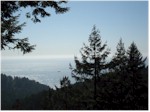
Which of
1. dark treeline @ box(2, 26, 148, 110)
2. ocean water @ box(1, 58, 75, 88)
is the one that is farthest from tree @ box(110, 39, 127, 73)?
ocean water @ box(1, 58, 75, 88)

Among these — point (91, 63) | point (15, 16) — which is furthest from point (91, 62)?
point (15, 16)

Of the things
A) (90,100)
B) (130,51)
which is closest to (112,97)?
(90,100)

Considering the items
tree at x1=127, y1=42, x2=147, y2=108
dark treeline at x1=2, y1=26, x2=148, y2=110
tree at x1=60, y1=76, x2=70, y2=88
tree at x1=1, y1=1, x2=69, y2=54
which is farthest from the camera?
tree at x1=60, y1=76, x2=70, y2=88

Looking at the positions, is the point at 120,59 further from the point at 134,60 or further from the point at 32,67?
the point at 32,67

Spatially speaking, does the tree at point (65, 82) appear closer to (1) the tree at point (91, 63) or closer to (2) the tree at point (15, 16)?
(1) the tree at point (91, 63)

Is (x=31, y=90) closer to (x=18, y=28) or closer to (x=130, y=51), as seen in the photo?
(x=130, y=51)

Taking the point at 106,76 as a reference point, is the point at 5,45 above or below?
above

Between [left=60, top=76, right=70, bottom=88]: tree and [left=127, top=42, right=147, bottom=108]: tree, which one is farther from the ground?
[left=127, top=42, right=147, bottom=108]: tree

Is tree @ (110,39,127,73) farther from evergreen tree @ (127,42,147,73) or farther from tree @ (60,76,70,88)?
tree @ (60,76,70,88)

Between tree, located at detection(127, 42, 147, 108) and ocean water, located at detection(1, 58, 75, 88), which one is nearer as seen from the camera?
ocean water, located at detection(1, 58, 75, 88)

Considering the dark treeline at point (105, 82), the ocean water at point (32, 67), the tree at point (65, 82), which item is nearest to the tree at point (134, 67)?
the dark treeline at point (105, 82)

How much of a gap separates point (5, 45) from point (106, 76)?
14.0 meters

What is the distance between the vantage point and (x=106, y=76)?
22125 mm

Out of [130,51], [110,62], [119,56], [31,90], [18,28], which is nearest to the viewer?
[18,28]
